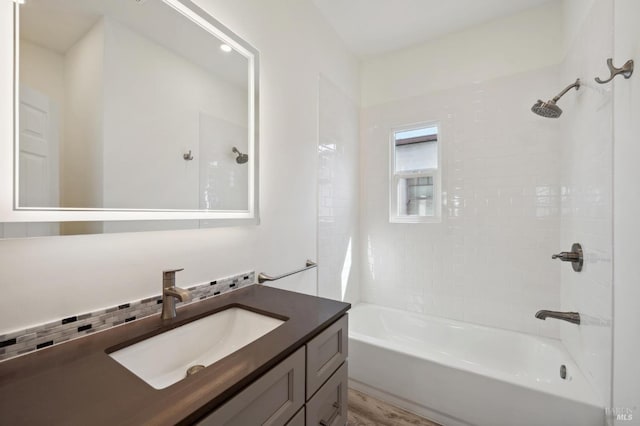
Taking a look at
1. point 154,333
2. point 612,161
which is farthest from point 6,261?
point 612,161

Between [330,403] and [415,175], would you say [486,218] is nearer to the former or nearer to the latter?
[415,175]

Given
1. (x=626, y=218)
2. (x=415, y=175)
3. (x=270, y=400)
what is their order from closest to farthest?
(x=270, y=400) < (x=626, y=218) < (x=415, y=175)

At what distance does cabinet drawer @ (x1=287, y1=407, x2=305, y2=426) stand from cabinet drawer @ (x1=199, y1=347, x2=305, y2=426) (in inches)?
0.7

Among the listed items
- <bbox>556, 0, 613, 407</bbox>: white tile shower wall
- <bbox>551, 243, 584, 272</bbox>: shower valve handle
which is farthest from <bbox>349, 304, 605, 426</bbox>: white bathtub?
<bbox>551, 243, 584, 272</bbox>: shower valve handle

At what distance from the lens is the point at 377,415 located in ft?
5.53

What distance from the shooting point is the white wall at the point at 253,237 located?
0.73 meters

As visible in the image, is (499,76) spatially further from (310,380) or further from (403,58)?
(310,380)

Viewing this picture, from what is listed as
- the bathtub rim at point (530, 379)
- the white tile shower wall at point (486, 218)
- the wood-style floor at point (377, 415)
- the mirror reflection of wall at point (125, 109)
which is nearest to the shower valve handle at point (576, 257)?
the white tile shower wall at point (486, 218)

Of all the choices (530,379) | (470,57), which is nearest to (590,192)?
(530,379)

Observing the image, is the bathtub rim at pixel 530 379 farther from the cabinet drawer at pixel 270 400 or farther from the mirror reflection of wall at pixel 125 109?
the mirror reflection of wall at pixel 125 109

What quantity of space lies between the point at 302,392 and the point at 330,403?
219mm

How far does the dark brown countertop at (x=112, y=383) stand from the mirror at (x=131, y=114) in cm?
37

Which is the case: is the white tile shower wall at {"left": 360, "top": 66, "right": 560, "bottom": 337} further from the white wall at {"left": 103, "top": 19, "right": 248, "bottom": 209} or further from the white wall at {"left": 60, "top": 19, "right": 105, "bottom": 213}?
the white wall at {"left": 60, "top": 19, "right": 105, "bottom": 213}

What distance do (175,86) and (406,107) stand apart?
206cm
